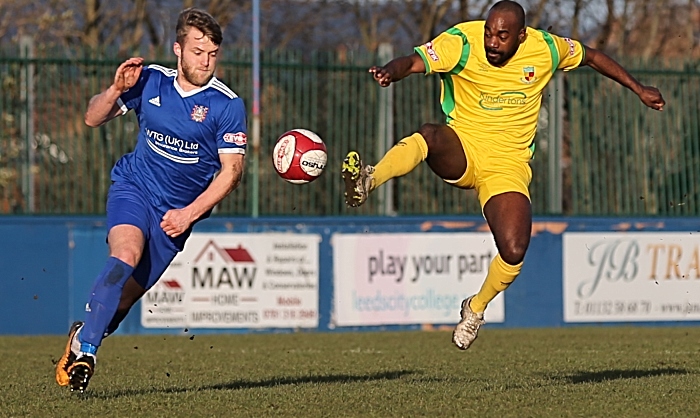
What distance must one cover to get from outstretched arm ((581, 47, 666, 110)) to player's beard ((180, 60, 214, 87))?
2797mm

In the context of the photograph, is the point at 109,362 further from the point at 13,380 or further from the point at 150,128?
the point at 150,128

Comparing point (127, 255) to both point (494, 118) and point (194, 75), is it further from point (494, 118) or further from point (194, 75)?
point (494, 118)

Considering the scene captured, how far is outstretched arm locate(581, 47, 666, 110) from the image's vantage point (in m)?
8.56

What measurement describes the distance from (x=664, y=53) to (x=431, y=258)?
16.8 metres

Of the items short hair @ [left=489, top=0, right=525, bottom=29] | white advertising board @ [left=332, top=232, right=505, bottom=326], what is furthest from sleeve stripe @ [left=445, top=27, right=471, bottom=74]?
white advertising board @ [left=332, top=232, right=505, bottom=326]

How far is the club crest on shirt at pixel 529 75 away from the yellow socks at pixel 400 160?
34.0 inches

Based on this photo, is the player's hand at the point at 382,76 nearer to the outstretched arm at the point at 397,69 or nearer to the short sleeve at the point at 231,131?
the outstretched arm at the point at 397,69

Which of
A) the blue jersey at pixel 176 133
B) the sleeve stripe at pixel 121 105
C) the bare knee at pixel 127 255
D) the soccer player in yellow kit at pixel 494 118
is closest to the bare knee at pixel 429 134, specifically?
the soccer player in yellow kit at pixel 494 118

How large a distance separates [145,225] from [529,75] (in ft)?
9.37

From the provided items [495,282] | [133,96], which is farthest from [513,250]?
[133,96]

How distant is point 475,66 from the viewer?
28.1 feet

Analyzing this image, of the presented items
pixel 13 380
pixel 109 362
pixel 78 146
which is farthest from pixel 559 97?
pixel 13 380

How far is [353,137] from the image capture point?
53.1ft

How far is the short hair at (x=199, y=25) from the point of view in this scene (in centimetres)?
741
